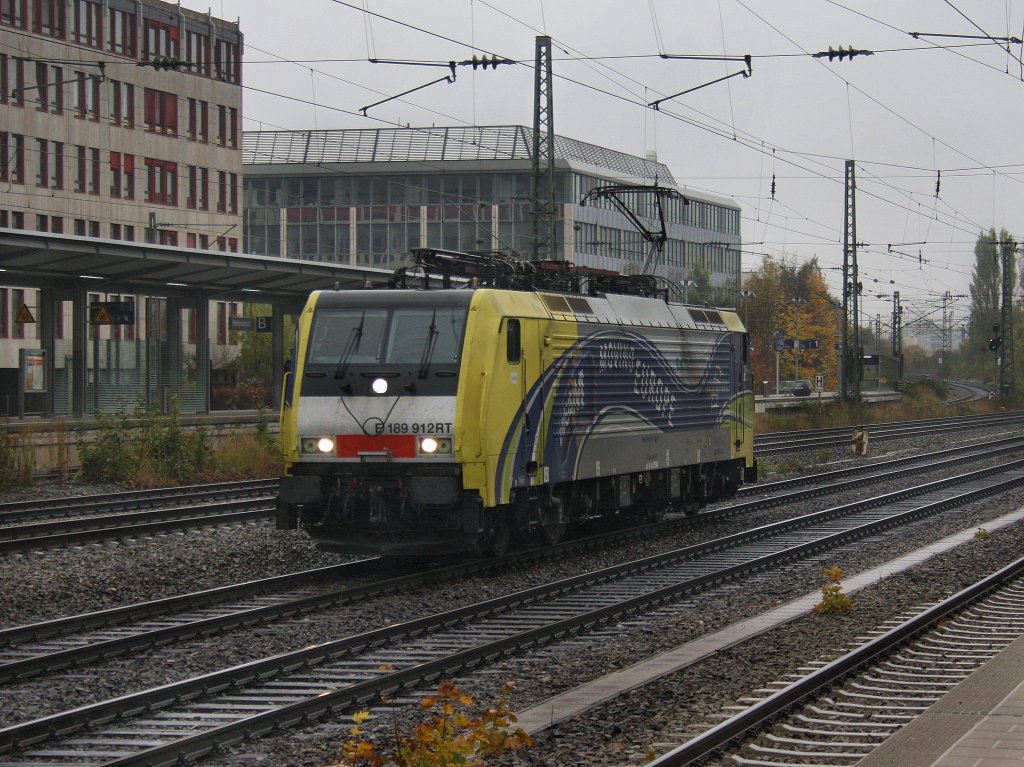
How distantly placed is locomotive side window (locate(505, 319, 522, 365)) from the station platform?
7.21 metres

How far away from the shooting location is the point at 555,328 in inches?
664

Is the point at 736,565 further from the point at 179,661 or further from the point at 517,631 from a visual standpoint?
the point at 179,661

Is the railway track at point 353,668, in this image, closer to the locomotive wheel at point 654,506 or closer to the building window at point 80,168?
the locomotive wheel at point 654,506

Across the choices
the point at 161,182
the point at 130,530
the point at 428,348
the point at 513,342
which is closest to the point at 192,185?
the point at 161,182

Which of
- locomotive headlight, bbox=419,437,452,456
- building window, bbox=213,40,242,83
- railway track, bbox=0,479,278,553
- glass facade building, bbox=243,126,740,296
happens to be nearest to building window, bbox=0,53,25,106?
building window, bbox=213,40,242,83

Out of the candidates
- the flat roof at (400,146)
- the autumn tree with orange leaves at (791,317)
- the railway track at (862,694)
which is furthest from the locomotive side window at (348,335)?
the autumn tree with orange leaves at (791,317)

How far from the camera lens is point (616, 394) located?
60.8 ft

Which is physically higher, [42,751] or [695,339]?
[695,339]

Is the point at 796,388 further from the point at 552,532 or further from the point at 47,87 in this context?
the point at 552,532

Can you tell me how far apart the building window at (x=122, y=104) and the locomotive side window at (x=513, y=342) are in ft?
158

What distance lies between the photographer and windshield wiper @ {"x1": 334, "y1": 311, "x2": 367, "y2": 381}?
15664 millimetres

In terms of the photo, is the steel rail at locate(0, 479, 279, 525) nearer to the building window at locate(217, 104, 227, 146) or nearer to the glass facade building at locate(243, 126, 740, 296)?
the building window at locate(217, 104, 227, 146)

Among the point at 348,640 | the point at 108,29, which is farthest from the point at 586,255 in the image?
the point at 348,640

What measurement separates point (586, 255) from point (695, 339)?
69220mm
